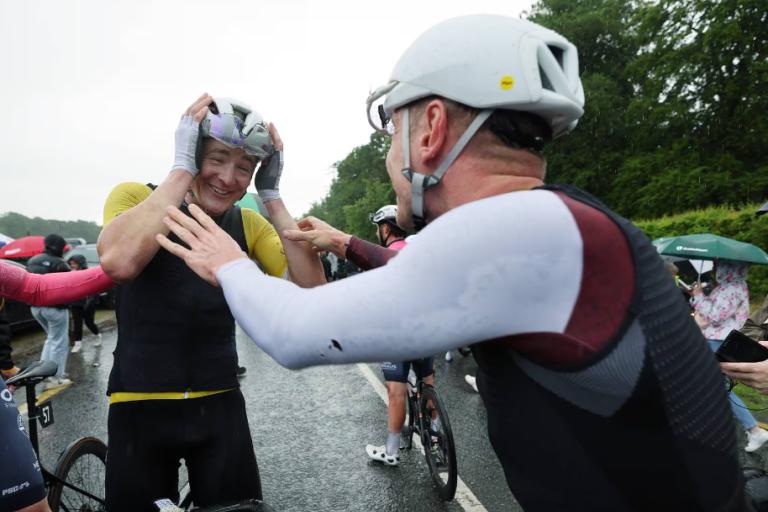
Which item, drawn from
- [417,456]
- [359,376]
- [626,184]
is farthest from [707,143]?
[417,456]

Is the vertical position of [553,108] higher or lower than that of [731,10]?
lower

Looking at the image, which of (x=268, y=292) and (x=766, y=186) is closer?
(x=268, y=292)

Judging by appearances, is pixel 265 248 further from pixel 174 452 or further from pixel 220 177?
pixel 174 452

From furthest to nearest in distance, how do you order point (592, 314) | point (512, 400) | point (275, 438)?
point (275, 438) → point (512, 400) → point (592, 314)

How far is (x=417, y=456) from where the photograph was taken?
179 inches

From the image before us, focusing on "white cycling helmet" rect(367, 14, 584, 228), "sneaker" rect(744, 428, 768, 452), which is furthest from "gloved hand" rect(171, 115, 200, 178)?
"sneaker" rect(744, 428, 768, 452)

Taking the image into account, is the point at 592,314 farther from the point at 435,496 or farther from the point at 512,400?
the point at 435,496

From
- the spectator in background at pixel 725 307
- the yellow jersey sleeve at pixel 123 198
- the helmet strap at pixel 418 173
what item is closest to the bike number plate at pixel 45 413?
the yellow jersey sleeve at pixel 123 198

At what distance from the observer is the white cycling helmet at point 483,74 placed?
103cm

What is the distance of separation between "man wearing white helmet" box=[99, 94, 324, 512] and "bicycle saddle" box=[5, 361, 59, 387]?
0.86 meters

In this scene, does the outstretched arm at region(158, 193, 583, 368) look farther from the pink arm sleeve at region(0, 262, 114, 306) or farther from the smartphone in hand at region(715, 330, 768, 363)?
the smartphone in hand at region(715, 330, 768, 363)

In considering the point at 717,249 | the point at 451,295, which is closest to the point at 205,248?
the point at 451,295

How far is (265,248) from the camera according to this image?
7.51 ft

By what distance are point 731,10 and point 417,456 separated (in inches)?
939
